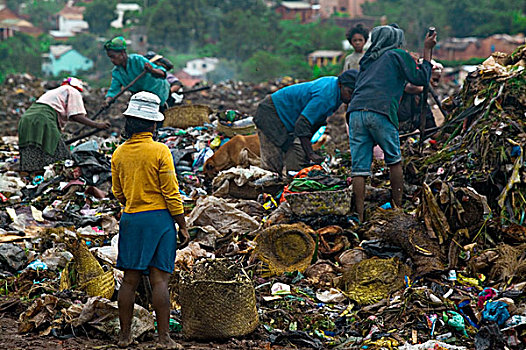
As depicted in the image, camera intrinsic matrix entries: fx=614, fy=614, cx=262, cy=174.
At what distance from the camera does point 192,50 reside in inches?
1613

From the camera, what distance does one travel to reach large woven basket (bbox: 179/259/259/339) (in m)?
3.48

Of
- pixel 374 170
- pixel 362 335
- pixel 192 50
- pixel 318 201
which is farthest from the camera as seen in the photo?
pixel 192 50

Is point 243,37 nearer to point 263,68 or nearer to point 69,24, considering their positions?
point 263,68

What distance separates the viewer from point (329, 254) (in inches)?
187

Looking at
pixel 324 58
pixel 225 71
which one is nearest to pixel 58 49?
pixel 225 71

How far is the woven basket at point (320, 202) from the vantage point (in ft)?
16.2

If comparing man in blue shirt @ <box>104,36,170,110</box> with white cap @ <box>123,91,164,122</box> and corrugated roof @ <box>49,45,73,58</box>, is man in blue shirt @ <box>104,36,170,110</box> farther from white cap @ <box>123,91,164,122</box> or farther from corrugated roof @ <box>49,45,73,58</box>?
corrugated roof @ <box>49,45,73,58</box>

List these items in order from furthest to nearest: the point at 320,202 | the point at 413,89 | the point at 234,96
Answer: the point at 234,96
the point at 413,89
the point at 320,202

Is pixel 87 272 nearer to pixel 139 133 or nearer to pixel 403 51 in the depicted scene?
pixel 139 133

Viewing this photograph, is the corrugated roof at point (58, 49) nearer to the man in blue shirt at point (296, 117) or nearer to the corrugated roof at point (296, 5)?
the corrugated roof at point (296, 5)

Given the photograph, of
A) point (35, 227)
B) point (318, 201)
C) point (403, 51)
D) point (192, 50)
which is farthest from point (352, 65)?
point (192, 50)

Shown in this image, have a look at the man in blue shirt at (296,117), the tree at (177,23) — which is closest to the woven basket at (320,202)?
the man in blue shirt at (296,117)

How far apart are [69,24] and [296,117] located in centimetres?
5273

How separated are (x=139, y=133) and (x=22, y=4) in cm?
6791
